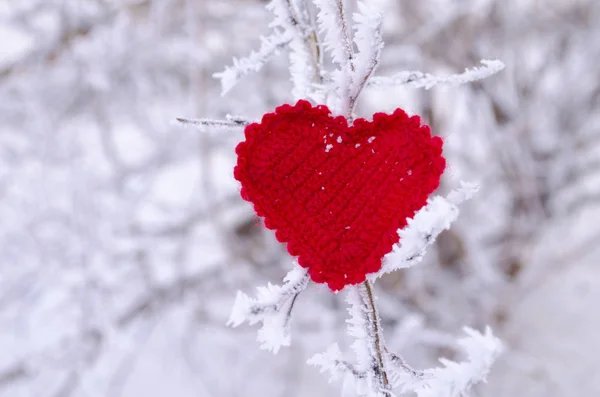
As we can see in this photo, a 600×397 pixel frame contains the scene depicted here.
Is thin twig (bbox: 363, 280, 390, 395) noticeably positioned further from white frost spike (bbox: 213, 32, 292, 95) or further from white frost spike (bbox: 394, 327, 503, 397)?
white frost spike (bbox: 213, 32, 292, 95)

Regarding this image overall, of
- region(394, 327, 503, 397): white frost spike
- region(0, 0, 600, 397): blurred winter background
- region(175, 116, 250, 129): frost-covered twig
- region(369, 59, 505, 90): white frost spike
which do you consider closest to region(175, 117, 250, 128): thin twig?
region(175, 116, 250, 129): frost-covered twig

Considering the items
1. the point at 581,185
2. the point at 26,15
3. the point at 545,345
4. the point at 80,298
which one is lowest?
the point at 545,345

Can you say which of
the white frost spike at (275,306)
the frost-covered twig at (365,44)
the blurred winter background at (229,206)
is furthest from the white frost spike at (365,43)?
the blurred winter background at (229,206)

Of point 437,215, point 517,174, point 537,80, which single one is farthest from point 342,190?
point 537,80

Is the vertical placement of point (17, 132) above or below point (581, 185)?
above

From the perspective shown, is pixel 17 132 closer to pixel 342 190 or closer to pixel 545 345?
pixel 342 190

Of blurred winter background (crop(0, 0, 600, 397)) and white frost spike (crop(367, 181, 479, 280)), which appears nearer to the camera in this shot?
white frost spike (crop(367, 181, 479, 280))

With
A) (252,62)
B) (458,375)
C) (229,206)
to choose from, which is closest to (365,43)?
(252,62)
